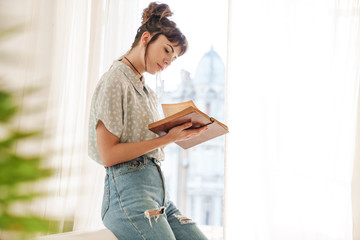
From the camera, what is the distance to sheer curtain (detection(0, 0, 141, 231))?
271 cm

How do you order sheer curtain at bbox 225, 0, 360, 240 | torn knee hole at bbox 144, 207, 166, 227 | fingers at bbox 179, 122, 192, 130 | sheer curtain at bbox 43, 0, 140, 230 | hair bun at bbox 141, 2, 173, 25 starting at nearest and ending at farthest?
torn knee hole at bbox 144, 207, 166, 227
fingers at bbox 179, 122, 192, 130
hair bun at bbox 141, 2, 173, 25
sheer curtain at bbox 225, 0, 360, 240
sheer curtain at bbox 43, 0, 140, 230

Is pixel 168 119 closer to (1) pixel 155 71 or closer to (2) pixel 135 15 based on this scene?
(1) pixel 155 71

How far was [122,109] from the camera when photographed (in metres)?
1.28

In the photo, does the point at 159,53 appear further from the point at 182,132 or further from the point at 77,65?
the point at 77,65

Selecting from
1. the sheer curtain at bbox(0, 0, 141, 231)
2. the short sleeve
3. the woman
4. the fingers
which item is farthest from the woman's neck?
the sheer curtain at bbox(0, 0, 141, 231)

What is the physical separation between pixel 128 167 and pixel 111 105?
0.64ft

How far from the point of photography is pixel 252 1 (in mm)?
2854

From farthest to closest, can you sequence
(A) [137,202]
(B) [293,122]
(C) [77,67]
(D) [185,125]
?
(C) [77,67]
(B) [293,122]
(D) [185,125]
(A) [137,202]

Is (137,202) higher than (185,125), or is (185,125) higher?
(185,125)

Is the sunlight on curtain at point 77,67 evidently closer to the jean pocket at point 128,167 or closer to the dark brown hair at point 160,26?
the dark brown hair at point 160,26

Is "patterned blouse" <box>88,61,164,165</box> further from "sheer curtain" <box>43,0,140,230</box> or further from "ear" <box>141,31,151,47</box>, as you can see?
"sheer curtain" <box>43,0,140,230</box>

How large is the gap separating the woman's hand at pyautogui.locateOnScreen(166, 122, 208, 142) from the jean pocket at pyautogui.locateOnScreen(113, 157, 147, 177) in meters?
0.12

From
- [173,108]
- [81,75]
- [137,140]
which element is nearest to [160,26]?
[173,108]

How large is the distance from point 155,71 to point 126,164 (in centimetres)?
35
